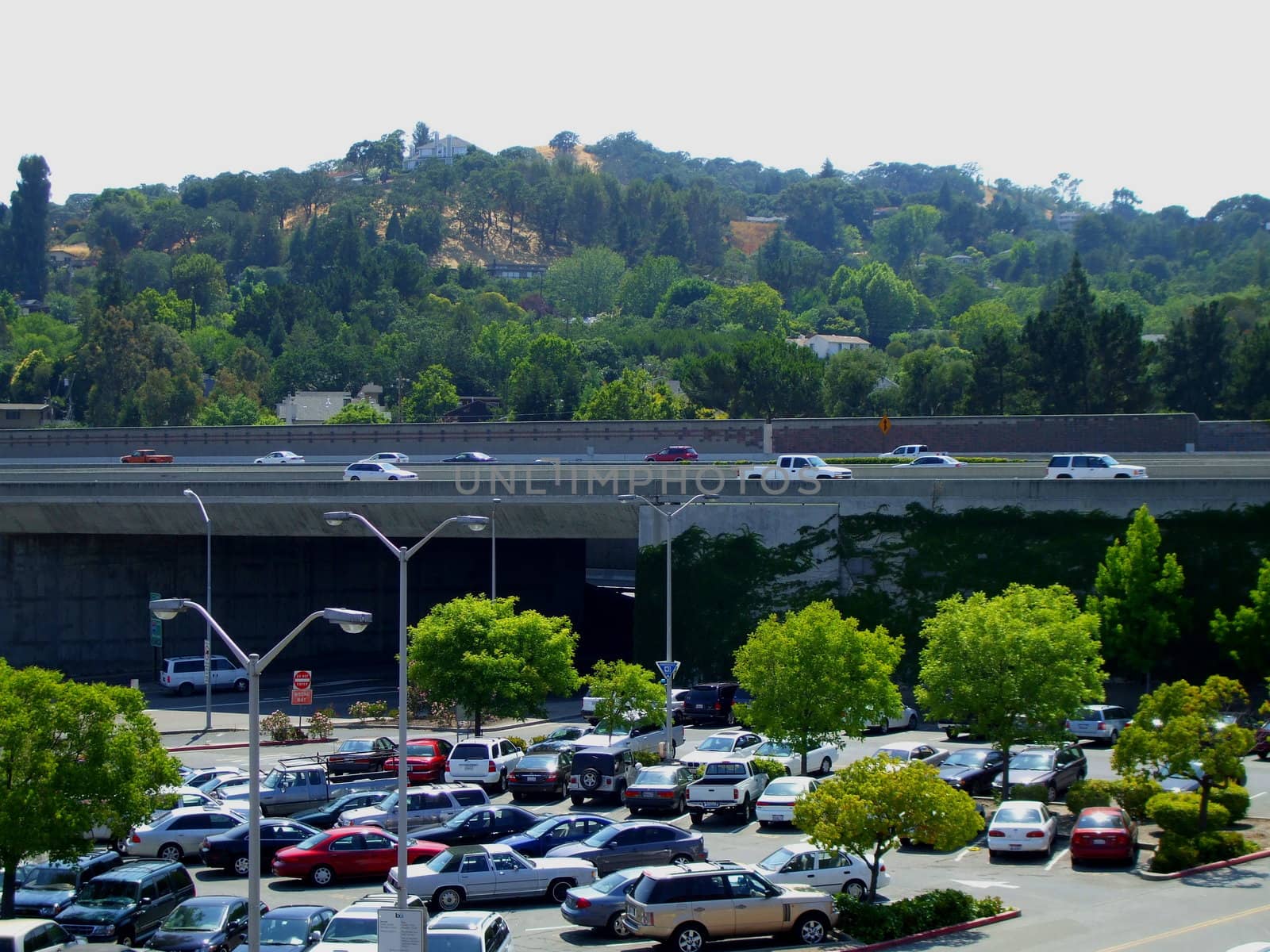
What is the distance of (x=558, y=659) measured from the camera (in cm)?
4209

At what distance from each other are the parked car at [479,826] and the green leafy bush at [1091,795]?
35.5ft

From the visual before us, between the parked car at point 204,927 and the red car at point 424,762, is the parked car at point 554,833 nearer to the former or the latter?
the parked car at point 204,927

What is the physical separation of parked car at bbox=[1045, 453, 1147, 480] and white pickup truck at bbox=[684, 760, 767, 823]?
2178 cm

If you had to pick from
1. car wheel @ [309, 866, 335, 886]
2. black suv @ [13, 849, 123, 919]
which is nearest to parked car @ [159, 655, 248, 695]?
black suv @ [13, 849, 123, 919]

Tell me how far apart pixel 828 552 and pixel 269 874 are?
2561 cm

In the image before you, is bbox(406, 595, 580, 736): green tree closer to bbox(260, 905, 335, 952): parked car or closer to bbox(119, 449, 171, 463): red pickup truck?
bbox(260, 905, 335, 952): parked car

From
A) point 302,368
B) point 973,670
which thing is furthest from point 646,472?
point 302,368

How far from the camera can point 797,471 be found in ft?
170

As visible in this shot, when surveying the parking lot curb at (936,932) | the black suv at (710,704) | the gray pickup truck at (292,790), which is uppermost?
the parking lot curb at (936,932)

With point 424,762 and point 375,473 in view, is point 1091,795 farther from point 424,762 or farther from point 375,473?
point 375,473

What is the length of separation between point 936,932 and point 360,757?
18.7m

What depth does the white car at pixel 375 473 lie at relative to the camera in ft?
191

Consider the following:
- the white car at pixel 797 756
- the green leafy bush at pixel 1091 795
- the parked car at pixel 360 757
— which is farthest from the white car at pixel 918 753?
the parked car at pixel 360 757

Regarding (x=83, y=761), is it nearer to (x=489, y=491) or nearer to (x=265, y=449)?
(x=489, y=491)
